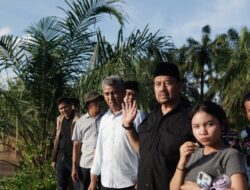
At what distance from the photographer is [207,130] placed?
8.99 ft

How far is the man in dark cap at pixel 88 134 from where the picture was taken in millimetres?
6109

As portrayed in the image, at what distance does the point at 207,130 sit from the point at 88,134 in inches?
142

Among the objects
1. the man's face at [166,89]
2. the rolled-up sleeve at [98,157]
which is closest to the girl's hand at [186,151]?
the man's face at [166,89]

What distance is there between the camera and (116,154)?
406 centimetres

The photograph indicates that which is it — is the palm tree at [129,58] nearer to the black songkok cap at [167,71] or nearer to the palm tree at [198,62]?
the black songkok cap at [167,71]

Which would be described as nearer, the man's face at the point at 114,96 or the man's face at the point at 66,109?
the man's face at the point at 114,96

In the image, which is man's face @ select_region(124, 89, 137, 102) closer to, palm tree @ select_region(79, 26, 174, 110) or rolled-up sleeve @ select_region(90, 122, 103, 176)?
rolled-up sleeve @ select_region(90, 122, 103, 176)

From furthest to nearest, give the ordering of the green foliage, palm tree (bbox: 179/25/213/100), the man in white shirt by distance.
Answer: palm tree (bbox: 179/25/213/100) → the green foliage → the man in white shirt

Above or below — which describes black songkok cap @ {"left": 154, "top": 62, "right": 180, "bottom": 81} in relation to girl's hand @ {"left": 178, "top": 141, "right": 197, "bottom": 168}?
above

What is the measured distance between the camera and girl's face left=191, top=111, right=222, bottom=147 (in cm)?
273

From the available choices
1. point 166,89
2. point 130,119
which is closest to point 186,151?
point 166,89

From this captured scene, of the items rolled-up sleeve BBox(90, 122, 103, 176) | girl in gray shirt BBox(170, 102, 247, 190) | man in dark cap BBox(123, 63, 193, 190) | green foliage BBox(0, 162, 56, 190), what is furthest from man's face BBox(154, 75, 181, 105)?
green foliage BBox(0, 162, 56, 190)

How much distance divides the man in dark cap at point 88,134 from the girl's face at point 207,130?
11.1ft

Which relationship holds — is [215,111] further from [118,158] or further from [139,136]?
[118,158]
